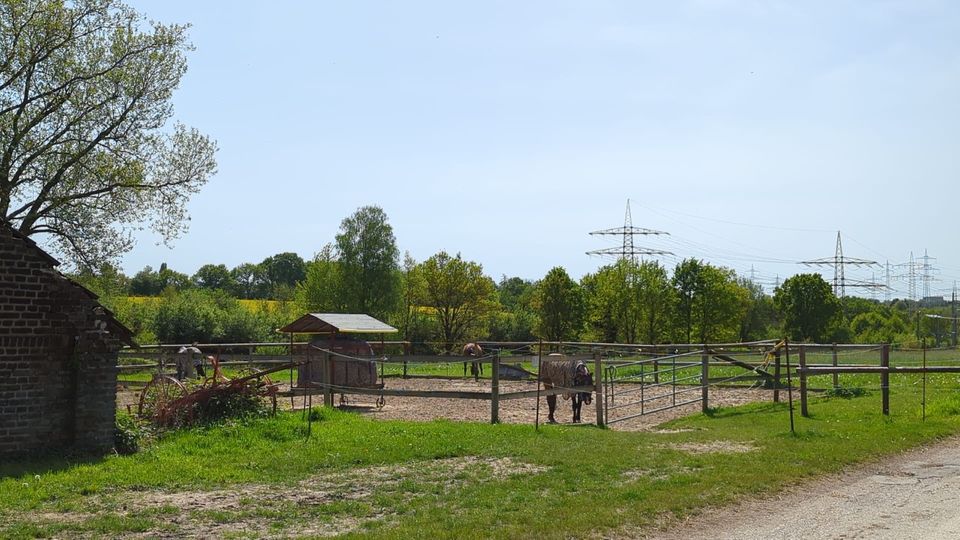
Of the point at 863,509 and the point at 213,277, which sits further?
the point at 213,277

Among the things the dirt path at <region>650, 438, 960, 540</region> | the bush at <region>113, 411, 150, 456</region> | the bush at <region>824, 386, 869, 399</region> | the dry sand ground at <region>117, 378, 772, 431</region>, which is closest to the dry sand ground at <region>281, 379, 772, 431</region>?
the dry sand ground at <region>117, 378, 772, 431</region>

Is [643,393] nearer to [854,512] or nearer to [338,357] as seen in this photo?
[338,357]

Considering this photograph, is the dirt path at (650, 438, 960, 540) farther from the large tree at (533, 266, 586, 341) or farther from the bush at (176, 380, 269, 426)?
the large tree at (533, 266, 586, 341)

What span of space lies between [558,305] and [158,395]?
183ft

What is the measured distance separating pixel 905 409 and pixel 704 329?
48.8 metres

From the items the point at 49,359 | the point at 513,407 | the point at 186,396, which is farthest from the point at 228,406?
the point at 513,407

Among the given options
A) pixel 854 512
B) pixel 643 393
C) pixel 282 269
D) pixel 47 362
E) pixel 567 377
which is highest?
pixel 282 269

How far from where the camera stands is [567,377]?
18812mm

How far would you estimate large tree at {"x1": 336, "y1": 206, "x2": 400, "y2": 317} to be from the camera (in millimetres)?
72787

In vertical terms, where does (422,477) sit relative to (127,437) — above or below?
below

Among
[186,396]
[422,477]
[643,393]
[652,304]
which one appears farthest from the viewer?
[652,304]

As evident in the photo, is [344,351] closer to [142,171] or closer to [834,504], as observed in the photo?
[142,171]

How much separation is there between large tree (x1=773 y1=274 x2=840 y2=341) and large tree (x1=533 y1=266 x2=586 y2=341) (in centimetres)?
1950

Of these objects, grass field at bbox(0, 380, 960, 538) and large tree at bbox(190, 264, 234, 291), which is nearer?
grass field at bbox(0, 380, 960, 538)
